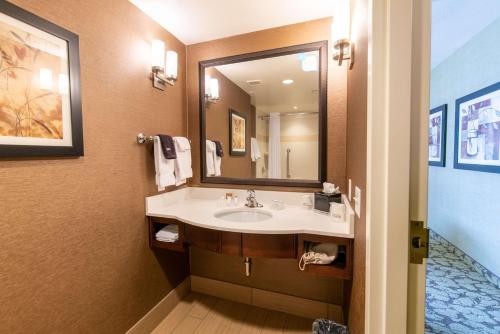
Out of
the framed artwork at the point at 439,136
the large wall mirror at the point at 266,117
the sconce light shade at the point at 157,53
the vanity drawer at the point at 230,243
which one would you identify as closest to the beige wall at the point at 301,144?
the large wall mirror at the point at 266,117

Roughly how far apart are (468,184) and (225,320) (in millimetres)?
2900

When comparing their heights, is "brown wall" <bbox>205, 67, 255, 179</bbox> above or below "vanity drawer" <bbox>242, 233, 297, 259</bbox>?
above

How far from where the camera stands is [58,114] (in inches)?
43.6

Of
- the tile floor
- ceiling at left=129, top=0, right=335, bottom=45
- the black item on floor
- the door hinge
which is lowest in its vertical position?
the tile floor

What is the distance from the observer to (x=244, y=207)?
1.81m

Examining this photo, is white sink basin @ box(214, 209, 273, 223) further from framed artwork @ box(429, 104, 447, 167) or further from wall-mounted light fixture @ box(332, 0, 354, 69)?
framed artwork @ box(429, 104, 447, 167)

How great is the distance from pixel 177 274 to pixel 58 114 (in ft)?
4.99

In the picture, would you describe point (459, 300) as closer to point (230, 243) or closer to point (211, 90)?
point (230, 243)

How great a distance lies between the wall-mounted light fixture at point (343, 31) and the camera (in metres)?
1.30

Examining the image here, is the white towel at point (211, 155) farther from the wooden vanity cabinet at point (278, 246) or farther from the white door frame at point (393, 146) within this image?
the white door frame at point (393, 146)

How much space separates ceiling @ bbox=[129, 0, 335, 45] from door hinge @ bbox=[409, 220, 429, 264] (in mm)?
1565

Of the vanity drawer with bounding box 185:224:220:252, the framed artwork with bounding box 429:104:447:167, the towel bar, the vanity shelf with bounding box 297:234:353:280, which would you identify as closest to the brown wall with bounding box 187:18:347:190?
the vanity shelf with bounding box 297:234:353:280

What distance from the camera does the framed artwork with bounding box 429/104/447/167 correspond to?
2967 mm

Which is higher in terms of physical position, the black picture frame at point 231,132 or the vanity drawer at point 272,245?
the black picture frame at point 231,132
